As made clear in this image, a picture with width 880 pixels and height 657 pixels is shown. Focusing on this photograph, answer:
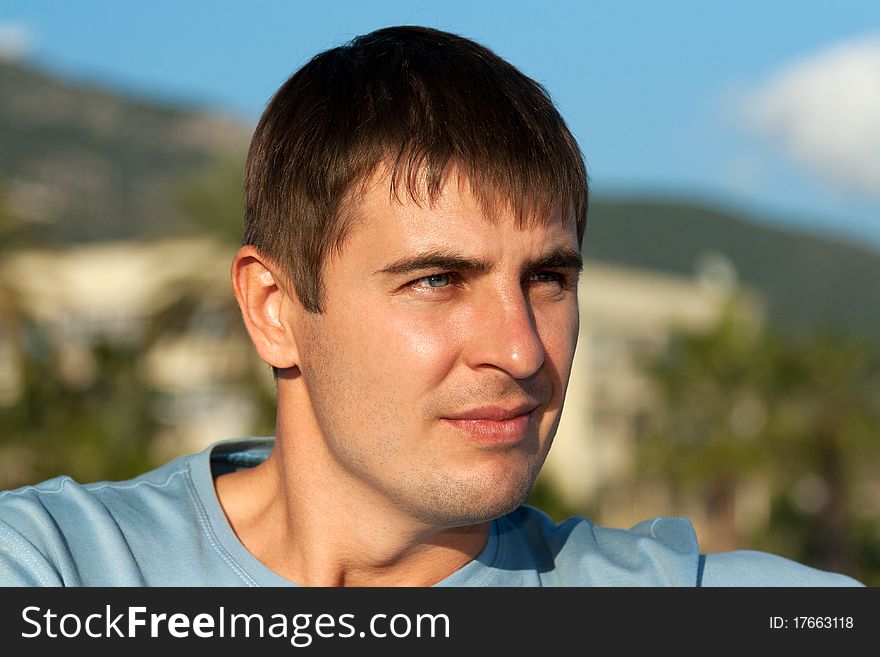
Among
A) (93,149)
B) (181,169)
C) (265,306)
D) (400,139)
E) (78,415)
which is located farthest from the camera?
(93,149)

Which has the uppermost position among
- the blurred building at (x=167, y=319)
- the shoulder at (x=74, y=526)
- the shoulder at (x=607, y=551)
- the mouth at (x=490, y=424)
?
the mouth at (x=490, y=424)

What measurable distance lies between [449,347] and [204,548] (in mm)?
833

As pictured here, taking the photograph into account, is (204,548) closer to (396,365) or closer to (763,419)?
(396,365)

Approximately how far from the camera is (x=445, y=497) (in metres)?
3.01

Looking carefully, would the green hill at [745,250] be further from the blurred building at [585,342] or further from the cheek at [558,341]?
the cheek at [558,341]

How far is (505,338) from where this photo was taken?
2938 mm

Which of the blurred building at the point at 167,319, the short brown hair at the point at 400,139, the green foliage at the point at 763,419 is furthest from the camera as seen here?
the green foliage at the point at 763,419

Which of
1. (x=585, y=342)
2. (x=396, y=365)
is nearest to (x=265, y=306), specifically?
(x=396, y=365)

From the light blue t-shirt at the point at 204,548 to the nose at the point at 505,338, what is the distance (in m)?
0.64

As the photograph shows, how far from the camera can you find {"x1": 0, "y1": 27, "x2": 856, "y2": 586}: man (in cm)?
297

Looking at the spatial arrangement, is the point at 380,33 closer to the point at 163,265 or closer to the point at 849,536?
the point at 163,265

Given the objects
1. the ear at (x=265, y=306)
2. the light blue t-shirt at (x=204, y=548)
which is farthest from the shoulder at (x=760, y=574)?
the ear at (x=265, y=306)

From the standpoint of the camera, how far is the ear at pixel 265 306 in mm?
3338
